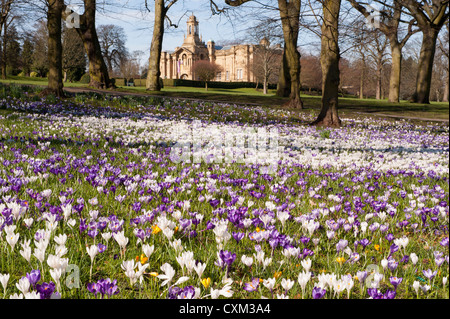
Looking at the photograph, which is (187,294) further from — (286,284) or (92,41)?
(92,41)

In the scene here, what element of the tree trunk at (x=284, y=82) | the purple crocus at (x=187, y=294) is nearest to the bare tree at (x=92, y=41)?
the tree trunk at (x=284, y=82)

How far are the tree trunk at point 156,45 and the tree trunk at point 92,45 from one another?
3.04 m

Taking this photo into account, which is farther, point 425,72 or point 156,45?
point 425,72

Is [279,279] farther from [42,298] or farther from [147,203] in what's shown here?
[147,203]

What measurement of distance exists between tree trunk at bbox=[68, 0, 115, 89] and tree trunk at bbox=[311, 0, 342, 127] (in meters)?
15.5

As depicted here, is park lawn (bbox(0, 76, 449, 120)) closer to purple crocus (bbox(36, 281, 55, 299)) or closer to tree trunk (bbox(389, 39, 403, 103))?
tree trunk (bbox(389, 39, 403, 103))

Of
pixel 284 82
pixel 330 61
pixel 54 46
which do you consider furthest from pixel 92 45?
pixel 330 61

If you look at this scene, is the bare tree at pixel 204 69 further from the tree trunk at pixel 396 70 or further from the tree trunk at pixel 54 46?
the tree trunk at pixel 54 46

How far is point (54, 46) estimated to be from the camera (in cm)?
1520

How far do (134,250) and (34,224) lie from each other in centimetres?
101

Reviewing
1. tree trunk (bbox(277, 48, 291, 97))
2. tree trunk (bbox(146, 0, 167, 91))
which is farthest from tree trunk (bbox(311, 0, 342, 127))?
tree trunk (bbox(277, 48, 291, 97))

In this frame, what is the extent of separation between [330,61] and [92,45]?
1603cm

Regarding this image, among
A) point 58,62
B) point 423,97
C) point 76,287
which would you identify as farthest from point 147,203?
point 423,97

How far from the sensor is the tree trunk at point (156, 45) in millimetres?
23984
